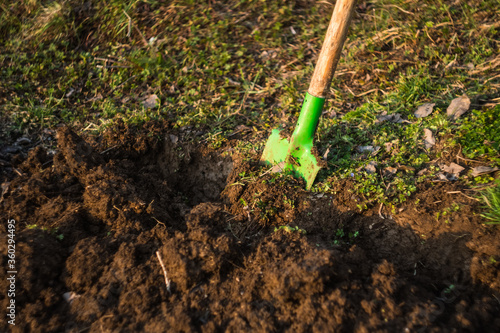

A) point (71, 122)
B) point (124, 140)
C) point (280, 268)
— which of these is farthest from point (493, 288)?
point (71, 122)

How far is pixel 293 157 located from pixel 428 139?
3.20 ft

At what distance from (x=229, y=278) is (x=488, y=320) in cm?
120

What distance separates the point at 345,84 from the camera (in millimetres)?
3520

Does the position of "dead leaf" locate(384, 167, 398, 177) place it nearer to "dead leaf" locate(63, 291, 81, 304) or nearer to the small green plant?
the small green plant

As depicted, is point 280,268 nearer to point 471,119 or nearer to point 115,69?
point 471,119

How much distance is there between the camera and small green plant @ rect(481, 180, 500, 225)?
2.01 m

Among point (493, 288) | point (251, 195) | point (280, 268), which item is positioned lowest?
point (493, 288)

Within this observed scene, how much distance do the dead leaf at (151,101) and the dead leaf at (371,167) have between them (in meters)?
1.99

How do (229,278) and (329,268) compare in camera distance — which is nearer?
(329,268)

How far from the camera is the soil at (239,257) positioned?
5.53 ft

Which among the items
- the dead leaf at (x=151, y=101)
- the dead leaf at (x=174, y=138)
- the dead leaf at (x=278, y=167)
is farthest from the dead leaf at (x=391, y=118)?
the dead leaf at (x=151, y=101)

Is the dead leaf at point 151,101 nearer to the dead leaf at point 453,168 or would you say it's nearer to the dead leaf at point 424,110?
the dead leaf at point 424,110

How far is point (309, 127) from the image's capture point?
8.49 ft

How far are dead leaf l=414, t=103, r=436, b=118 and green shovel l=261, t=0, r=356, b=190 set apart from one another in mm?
904
